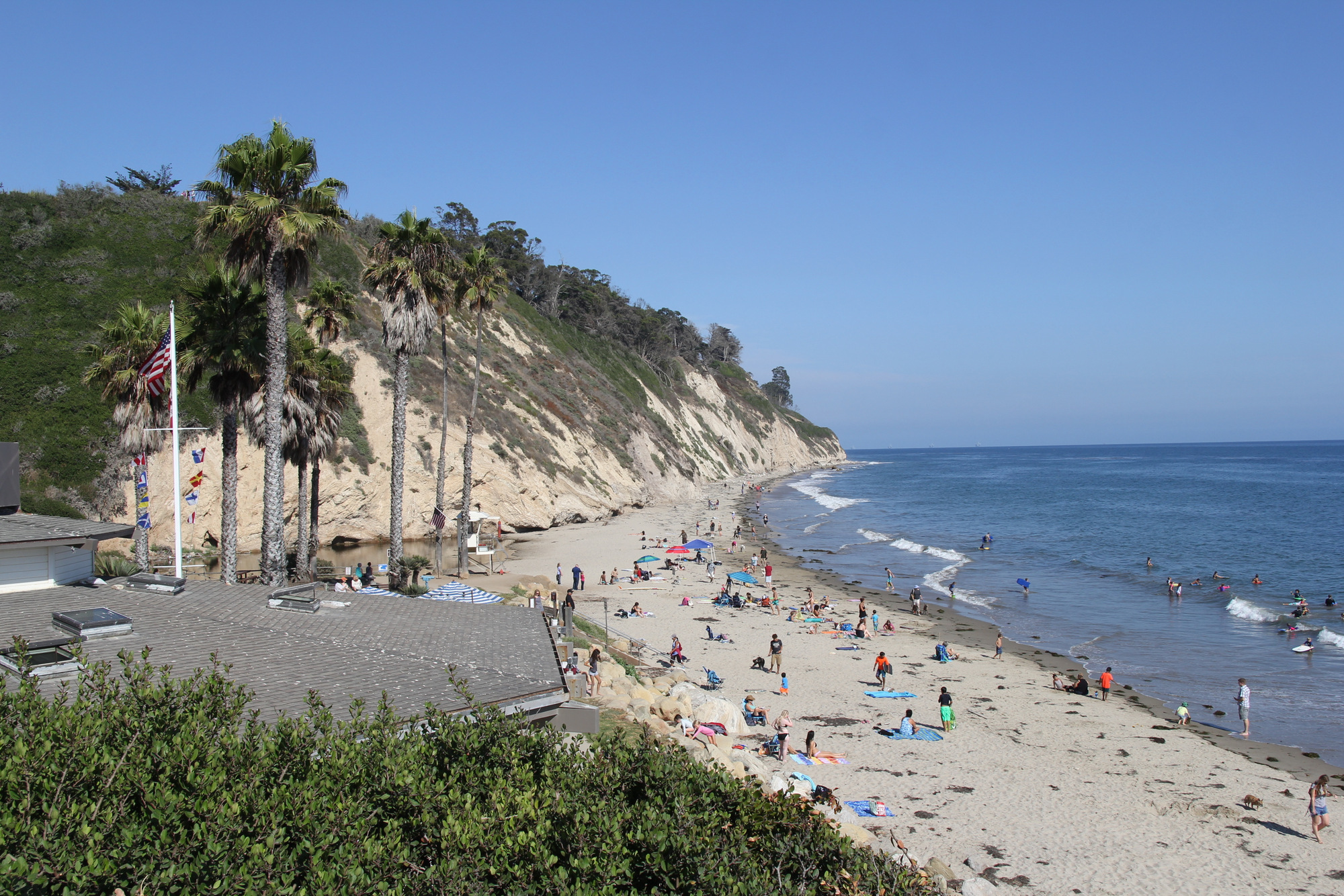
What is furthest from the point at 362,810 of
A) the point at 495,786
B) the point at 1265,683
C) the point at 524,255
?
the point at 524,255

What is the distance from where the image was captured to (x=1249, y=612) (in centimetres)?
3378

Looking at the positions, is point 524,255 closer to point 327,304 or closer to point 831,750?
point 327,304

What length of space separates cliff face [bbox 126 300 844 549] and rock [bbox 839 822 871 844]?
31906mm

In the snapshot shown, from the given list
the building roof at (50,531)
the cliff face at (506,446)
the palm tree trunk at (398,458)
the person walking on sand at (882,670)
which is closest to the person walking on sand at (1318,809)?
the person walking on sand at (882,670)

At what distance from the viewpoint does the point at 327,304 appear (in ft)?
93.6

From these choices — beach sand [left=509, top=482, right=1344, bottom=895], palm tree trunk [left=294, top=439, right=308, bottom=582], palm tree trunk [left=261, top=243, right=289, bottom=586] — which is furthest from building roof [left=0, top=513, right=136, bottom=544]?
beach sand [left=509, top=482, right=1344, bottom=895]

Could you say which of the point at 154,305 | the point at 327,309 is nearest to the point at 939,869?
the point at 327,309

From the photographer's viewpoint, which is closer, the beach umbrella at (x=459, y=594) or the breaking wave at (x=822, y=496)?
the beach umbrella at (x=459, y=594)

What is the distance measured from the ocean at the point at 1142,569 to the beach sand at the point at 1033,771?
228cm

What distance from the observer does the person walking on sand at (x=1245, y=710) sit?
19906 mm

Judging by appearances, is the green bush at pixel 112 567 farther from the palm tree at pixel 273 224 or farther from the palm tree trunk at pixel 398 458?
the palm tree trunk at pixel 398 458

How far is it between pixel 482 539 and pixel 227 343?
948 inches

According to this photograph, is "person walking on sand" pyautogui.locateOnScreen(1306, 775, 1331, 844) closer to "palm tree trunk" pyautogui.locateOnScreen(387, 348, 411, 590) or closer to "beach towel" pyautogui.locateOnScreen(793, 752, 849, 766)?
"beach towel" pyautogui.locateOnScreen(793, 752, 849, 766)

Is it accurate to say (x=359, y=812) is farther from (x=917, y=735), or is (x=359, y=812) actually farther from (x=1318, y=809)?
(x=1318, y=809)
